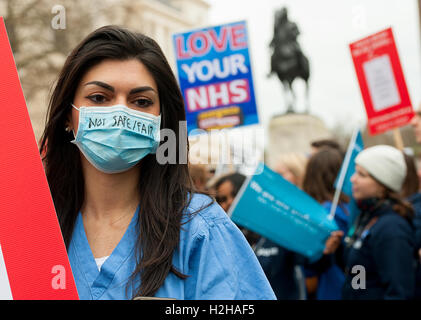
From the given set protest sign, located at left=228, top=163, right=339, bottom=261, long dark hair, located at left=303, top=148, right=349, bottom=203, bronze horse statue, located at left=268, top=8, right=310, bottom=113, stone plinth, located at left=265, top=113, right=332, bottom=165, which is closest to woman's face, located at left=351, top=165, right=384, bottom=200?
protest sign, located at left=228, top=163, right=339, bottom=261

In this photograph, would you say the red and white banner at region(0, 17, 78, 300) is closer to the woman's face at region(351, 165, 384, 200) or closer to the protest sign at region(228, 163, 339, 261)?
the protest sign at region(228, 163, 339, 261)

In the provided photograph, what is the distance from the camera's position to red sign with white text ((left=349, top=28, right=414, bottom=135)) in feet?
15.6

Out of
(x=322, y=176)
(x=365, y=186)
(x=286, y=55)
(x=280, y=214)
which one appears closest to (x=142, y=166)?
(x=280, y=214)

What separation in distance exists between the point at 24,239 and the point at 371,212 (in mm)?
2395

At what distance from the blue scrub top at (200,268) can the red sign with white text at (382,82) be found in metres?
3.77

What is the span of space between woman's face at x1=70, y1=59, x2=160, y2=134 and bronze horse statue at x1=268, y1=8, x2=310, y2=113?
13.9m

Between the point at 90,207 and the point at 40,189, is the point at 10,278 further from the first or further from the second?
the point at 90,207

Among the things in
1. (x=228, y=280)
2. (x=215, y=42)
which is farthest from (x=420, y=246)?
(x=215, y=42)

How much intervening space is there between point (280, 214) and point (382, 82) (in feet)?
7.97

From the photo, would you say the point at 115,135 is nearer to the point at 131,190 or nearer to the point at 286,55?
the point at 131,190

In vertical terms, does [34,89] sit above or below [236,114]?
above

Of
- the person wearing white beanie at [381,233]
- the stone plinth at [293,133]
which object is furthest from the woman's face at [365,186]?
the stone plinth at [293,133]

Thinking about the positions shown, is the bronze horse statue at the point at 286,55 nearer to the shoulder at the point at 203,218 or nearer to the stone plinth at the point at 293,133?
the stone plinth at the point at 293,133
